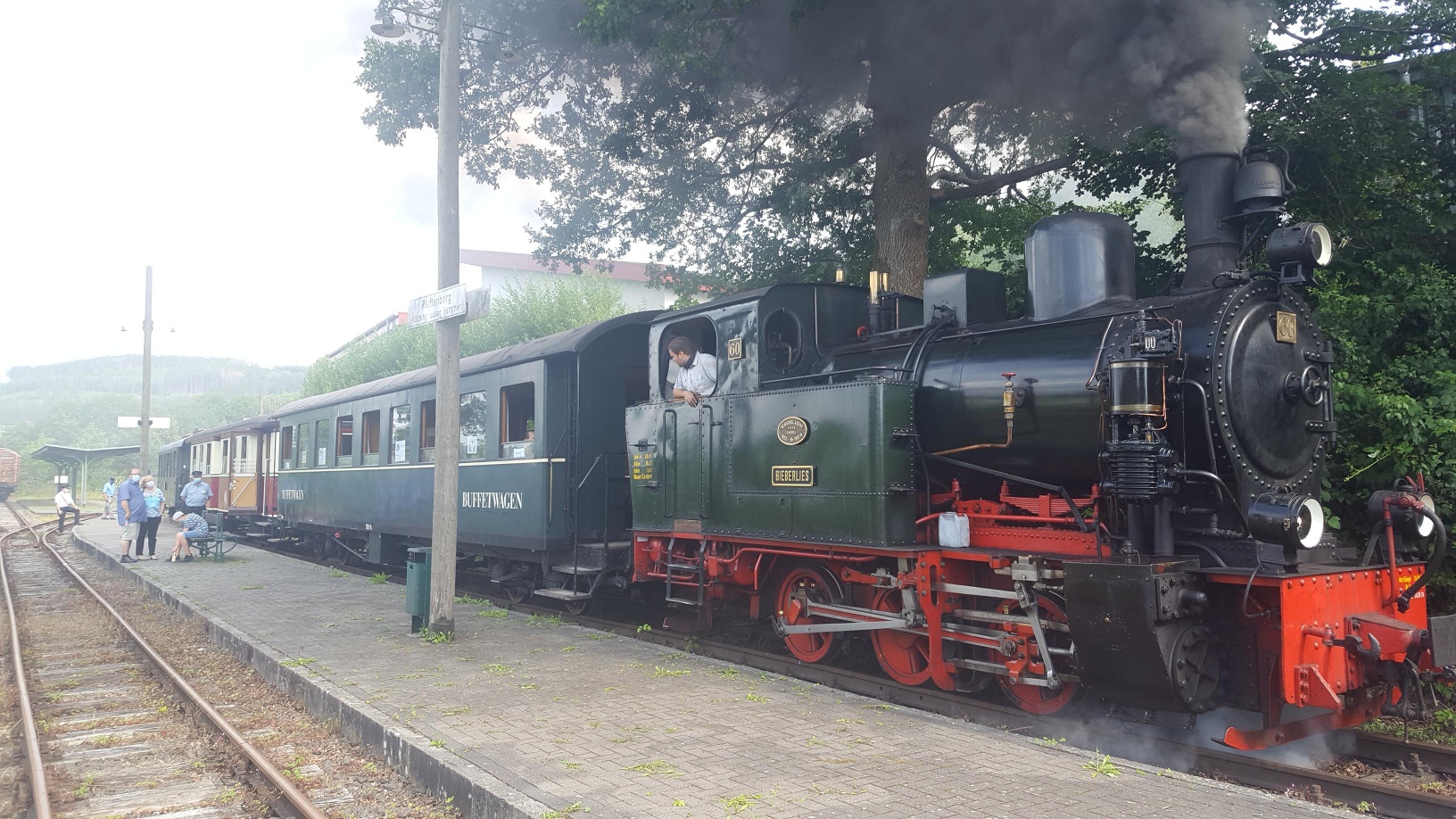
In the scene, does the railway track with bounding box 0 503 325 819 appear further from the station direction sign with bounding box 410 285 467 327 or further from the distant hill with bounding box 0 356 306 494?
the distant hill with bounding box 0 356 306 494

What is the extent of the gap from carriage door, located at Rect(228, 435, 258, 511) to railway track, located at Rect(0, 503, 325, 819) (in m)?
11.7

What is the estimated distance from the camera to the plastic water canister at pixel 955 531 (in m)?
5.94

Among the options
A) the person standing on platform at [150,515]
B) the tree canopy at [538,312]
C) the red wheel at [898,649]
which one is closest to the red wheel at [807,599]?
the red wheel at [898,649]

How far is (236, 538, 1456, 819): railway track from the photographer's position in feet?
14.2

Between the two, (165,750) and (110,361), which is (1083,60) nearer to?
(165,750)

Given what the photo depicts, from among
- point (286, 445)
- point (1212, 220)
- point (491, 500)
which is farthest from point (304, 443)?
point (1212, 220)

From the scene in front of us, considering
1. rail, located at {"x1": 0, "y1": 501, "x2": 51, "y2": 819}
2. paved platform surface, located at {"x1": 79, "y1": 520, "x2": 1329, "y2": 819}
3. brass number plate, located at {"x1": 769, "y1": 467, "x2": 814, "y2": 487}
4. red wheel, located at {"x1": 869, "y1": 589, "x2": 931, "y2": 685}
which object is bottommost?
rail, located at {"x1": 0, "y1": 501, "x2": 51, "y2": 819}

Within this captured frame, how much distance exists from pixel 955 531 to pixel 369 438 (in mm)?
10368

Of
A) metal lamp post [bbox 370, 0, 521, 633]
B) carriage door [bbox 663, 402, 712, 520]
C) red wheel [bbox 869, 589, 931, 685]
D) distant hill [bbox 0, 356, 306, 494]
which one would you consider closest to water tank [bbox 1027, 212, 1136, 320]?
red wheel [bbox 869, 589, 931, 685]

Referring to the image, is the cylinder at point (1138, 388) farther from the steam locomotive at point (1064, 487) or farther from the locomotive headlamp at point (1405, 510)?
→ the locomotive headlamp at point (1405, 510)

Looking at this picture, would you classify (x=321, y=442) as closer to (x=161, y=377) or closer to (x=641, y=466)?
(x=641, y=466)

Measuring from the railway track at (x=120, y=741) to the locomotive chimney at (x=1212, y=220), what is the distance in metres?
5.49

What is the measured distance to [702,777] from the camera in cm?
427

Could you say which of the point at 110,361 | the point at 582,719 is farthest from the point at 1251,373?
the point at 110,361
